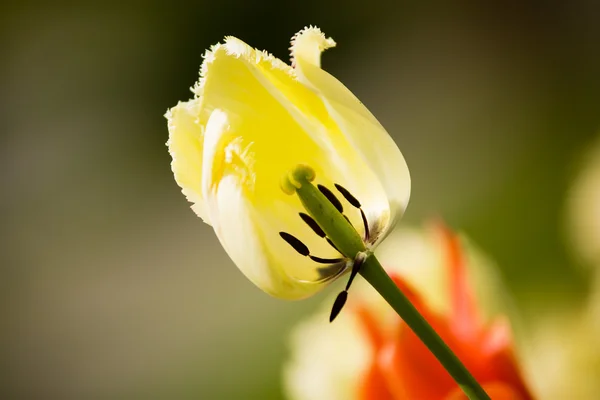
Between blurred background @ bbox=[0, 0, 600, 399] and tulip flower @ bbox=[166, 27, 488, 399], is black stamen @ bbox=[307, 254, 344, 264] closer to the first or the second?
tulip flower @ bbox=[166, 27, 488, 399]

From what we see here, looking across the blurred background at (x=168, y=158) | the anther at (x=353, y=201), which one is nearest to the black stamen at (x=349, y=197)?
the anther at (x=353, y=201)

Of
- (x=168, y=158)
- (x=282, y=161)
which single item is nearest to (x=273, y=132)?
(x=282, y=161)

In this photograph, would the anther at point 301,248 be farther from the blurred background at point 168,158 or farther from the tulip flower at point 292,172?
the blurred background at point 168,158

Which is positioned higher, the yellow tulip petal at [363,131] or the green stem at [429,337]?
the yellow tulip petal at [363,131]

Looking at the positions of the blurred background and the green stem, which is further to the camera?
the blurred background

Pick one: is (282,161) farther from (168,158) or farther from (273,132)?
(168,158)

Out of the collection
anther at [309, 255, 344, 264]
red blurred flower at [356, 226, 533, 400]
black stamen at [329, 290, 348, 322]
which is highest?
anther at [309, 255, 344, 264]

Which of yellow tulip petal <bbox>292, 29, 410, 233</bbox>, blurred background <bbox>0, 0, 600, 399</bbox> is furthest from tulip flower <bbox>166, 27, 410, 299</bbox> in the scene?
blurred background <bbox>0, 0, 600, 399</bbox>

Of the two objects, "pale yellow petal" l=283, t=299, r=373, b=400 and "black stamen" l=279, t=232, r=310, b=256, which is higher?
"black stamen" l=279, t=232, r=310, b=256

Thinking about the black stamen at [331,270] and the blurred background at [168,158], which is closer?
the black stamen at [331,270]
